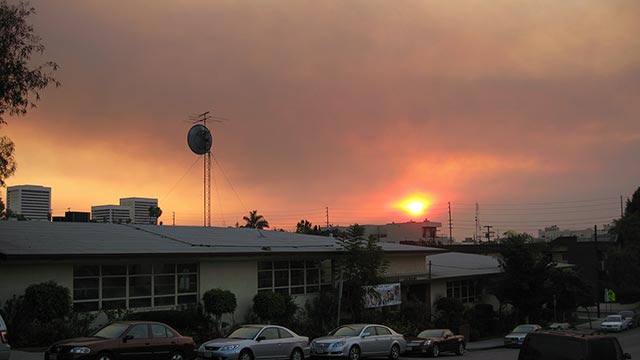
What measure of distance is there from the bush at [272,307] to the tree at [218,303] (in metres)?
1.68

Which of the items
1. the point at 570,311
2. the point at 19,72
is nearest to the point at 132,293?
the point at 19,72

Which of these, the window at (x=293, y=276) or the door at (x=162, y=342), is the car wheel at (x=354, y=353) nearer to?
the door at (x=162, y=342)

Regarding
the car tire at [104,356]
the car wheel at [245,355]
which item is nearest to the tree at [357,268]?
the car wheel at [245,355]

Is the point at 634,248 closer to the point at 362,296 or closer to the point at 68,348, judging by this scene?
the point at 362,296

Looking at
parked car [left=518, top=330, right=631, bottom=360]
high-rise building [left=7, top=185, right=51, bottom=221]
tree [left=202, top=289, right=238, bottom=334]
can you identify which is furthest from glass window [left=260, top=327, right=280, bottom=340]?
high-rise building [left=7, top=185, right=51, bottom=221]

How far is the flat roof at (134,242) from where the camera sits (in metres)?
24.6

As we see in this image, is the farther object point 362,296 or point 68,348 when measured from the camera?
point 362,296

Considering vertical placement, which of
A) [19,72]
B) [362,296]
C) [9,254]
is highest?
[19,72]

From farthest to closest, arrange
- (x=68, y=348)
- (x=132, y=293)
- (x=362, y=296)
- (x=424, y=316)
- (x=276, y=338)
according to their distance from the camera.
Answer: (x=424, y=316) → (x=362, y=296) → (x=132, y=293) → (x=276, y=338) → (x=68, y=348)

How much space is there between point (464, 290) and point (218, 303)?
27.7 meters

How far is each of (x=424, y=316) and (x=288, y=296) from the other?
1186 cm

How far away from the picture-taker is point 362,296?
34.0 m

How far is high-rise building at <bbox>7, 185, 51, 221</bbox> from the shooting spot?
212 ft

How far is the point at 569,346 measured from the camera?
12000 millimetres
